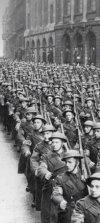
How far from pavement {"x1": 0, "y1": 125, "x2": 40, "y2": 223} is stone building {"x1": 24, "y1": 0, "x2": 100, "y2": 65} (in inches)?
1023

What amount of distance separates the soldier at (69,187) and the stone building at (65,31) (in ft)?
101

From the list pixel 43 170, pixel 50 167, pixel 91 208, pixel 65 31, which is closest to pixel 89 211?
pixel 91 208

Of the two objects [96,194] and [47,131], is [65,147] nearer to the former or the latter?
[47,131]

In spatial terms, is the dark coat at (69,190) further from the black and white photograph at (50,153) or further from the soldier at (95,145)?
the soldier at (95,145)

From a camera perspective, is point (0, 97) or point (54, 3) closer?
point (0, 97)

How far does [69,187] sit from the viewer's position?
5.50 m

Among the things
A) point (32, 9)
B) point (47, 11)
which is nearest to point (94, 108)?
point (47, 11)

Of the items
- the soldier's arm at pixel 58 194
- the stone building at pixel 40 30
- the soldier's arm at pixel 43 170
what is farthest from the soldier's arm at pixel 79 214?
the stone building at pixel 40 30

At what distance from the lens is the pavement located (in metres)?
7.67

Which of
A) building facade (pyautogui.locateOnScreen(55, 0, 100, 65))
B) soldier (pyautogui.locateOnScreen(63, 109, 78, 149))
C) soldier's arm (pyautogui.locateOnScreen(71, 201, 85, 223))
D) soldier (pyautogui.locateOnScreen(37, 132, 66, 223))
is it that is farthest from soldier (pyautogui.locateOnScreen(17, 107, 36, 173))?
building facade (pyautogui.locateOnScreen(55, 0, 100, 65))

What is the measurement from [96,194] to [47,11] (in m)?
49.3

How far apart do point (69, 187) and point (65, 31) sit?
38.3 meters

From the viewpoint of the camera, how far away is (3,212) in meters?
7.86

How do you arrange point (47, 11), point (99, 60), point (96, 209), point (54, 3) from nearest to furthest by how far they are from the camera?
point (96, 209) → point (99, 60) → point (54, 3) → point (47, 11)
